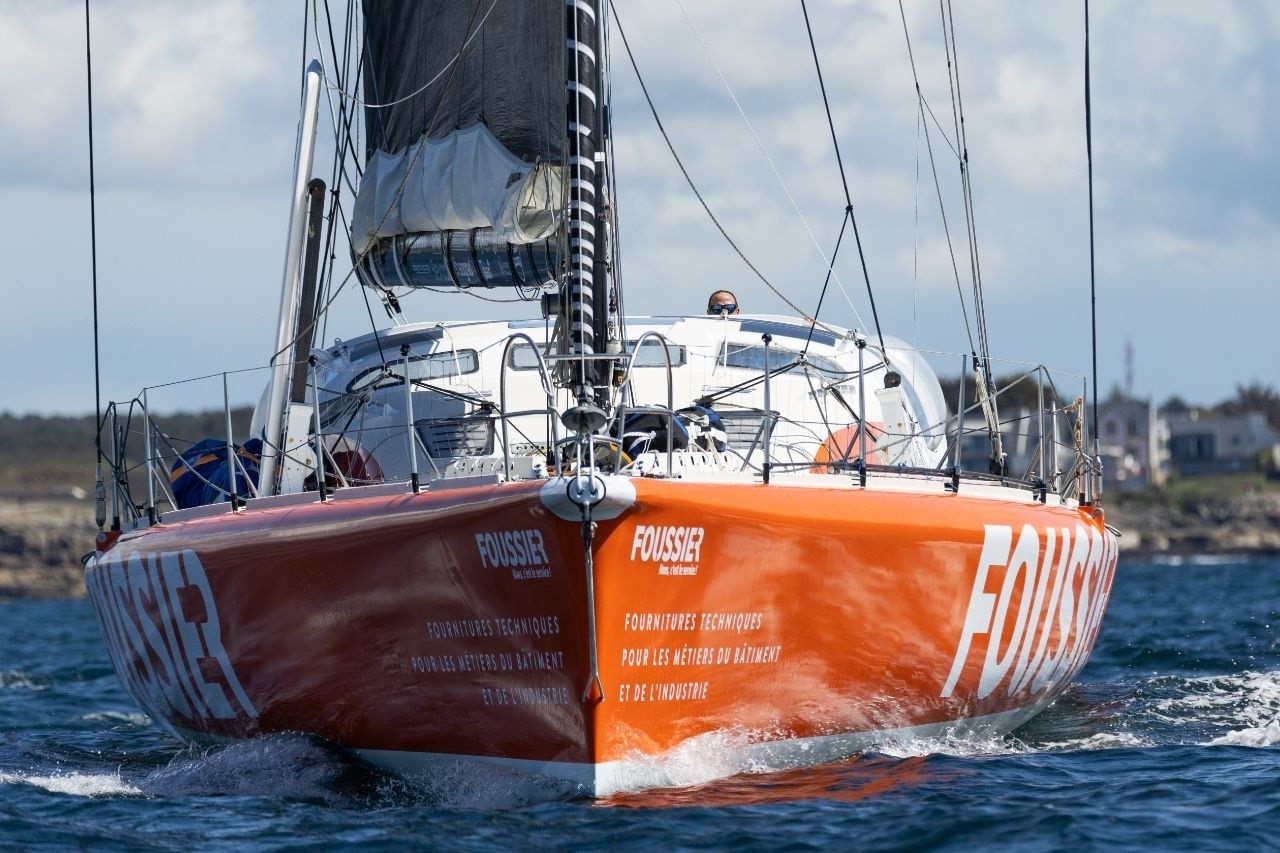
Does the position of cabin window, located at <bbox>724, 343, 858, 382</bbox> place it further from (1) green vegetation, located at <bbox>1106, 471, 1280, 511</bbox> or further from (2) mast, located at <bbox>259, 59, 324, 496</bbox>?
(1) green vegetation, located at <bbox>1106, 471, 1280, 511</bbox>

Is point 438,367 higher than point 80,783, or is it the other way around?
point 438,367

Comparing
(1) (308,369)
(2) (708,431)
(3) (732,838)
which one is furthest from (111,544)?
(3) (732,838)

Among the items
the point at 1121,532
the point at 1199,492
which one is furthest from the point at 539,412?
the point at 1199,492

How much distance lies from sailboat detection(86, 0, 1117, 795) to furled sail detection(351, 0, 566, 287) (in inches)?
0.8

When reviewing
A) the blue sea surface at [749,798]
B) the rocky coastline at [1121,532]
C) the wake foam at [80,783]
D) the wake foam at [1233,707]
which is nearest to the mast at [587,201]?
the blue sea surface at [749,798]

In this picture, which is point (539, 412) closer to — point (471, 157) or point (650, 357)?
point (471, 157)

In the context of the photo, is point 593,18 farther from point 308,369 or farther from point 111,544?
point 111,544

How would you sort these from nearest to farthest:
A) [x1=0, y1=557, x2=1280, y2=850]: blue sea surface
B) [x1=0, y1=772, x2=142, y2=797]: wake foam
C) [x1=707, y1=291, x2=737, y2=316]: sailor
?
[x1=0, y1=557, x2=1280, y2=850]: blue sea surface → [x1=0, y1=772, x2=142, y2=797]: wake foam → [x1=707, y1=291, x2=737, y2=316]: sailor

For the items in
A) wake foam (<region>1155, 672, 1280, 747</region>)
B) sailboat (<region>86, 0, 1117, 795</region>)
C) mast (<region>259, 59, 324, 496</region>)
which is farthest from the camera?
wake foam (<region>1155, 672, 1280, 747</region>)

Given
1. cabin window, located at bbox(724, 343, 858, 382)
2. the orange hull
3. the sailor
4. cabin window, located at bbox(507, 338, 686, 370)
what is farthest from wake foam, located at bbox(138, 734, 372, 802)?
the sailor

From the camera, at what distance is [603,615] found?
27.6 ft

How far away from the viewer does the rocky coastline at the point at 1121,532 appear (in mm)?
68750

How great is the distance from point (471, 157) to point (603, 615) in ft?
12.6

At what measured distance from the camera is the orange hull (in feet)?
28.0
